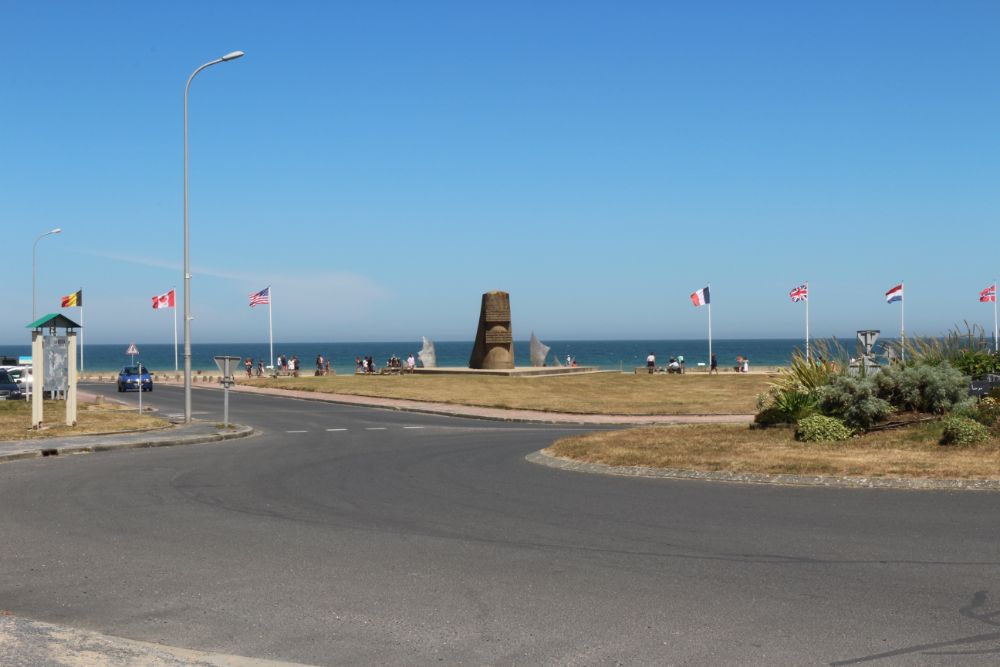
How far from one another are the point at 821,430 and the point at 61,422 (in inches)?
765

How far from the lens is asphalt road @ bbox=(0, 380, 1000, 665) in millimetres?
6082

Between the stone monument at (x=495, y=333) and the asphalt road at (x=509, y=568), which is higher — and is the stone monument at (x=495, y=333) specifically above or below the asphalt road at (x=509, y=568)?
above

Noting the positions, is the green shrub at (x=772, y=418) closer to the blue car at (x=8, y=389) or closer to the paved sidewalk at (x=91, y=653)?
the paved sidewalk at (x=91, y=653)

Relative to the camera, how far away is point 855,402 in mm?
17625

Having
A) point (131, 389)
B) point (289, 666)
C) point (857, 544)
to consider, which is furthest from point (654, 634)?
point (131, 389)

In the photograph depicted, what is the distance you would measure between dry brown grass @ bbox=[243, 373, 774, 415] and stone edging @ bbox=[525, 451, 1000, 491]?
1819 centimetres

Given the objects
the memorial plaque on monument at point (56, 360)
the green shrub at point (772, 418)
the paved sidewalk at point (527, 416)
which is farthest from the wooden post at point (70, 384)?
the green shrub at point (772, 418)

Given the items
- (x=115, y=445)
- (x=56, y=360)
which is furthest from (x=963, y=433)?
(x=56, y=360)

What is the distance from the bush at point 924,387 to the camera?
17.3 meters

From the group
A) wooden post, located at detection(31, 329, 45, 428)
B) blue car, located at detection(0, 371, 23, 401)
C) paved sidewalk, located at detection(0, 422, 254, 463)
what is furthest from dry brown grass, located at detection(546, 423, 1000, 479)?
blue car, located at detection(0, 371, 23, 401)

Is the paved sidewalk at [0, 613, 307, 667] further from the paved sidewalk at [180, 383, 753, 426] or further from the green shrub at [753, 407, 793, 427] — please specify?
the paved sidewalk at [180, 383, 753, 426]

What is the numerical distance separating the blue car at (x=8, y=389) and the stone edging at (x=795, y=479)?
2858cm

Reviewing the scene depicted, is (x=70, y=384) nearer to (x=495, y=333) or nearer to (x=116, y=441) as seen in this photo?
(x=116, y=441)

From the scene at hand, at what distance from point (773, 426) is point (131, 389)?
4126cm
